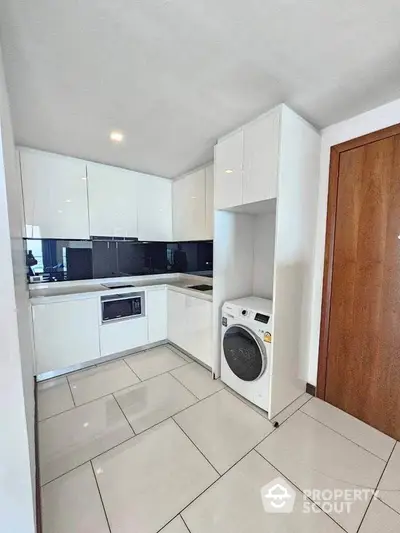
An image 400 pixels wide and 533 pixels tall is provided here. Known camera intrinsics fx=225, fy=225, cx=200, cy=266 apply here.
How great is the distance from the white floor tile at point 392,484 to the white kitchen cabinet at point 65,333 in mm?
2434

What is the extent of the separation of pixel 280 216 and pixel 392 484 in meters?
1.67

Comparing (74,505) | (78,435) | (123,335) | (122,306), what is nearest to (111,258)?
(122,306)

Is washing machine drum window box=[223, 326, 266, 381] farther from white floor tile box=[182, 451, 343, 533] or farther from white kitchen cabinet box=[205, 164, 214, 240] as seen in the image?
white kitchen cabinet box=[205, 164, 214, 240]

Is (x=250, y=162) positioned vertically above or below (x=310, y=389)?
above

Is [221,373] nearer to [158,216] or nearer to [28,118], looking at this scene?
[158,216]

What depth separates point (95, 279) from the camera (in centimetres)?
281

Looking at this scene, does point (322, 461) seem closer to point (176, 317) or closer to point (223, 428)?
point (223, 428)

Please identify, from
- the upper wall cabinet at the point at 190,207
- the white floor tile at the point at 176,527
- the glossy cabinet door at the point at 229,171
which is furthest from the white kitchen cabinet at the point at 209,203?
the white floor tile at the point at 176,527

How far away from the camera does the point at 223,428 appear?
1632 mm

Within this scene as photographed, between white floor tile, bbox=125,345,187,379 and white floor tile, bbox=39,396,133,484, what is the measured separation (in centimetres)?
50

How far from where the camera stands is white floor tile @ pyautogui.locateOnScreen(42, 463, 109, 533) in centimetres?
105

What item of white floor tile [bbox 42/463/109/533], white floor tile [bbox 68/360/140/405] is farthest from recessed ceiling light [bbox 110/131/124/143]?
white floor tile [bbox 42/463/109/533]

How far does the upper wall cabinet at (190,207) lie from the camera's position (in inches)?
104

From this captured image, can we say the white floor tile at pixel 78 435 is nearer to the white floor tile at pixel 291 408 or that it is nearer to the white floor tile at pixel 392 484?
the white floor tile at pixel 291 408
